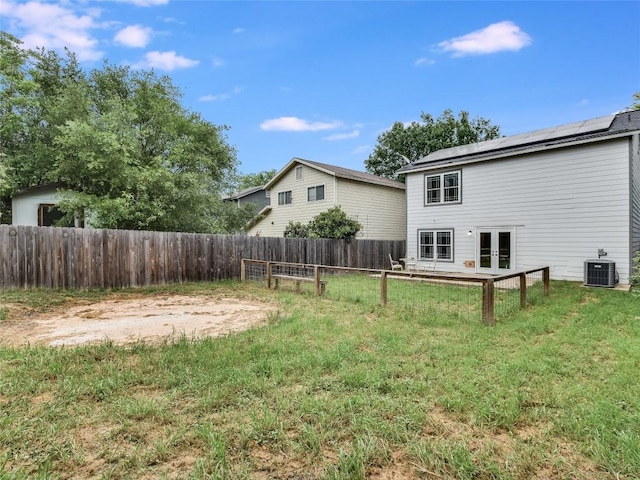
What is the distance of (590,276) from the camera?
9.37m

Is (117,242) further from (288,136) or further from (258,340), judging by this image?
(288,136)

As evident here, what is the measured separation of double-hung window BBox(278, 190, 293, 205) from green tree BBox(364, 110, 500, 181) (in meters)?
11.8

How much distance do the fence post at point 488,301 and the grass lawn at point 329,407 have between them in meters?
0.51

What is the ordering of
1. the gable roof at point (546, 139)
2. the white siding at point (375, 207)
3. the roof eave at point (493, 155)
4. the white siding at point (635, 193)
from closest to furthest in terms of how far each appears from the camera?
the white siding at point (635, 193), the roof eave at point (493, 155), the gable roof at point (546, 139), the white siding at point (375, 207)

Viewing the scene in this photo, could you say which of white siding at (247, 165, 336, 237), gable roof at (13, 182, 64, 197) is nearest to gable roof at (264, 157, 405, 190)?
white siding at (247, 165, 336, 237)

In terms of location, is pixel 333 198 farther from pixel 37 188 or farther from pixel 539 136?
pixel 37 188

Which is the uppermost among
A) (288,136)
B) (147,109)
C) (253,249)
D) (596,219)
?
(288,136)

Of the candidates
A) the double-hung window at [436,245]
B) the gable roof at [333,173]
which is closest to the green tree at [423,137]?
the gable roof at [333,173]

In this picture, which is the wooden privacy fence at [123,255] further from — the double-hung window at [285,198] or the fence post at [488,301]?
the fence post at [488,301]

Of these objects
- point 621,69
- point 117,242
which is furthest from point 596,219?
point 117,242

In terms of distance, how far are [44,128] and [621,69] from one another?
22603 mm

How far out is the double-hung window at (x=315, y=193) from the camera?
56.1 ft

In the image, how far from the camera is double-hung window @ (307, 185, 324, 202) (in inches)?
674

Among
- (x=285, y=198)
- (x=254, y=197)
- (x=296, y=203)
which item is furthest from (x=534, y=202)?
(x=254, y=197)
